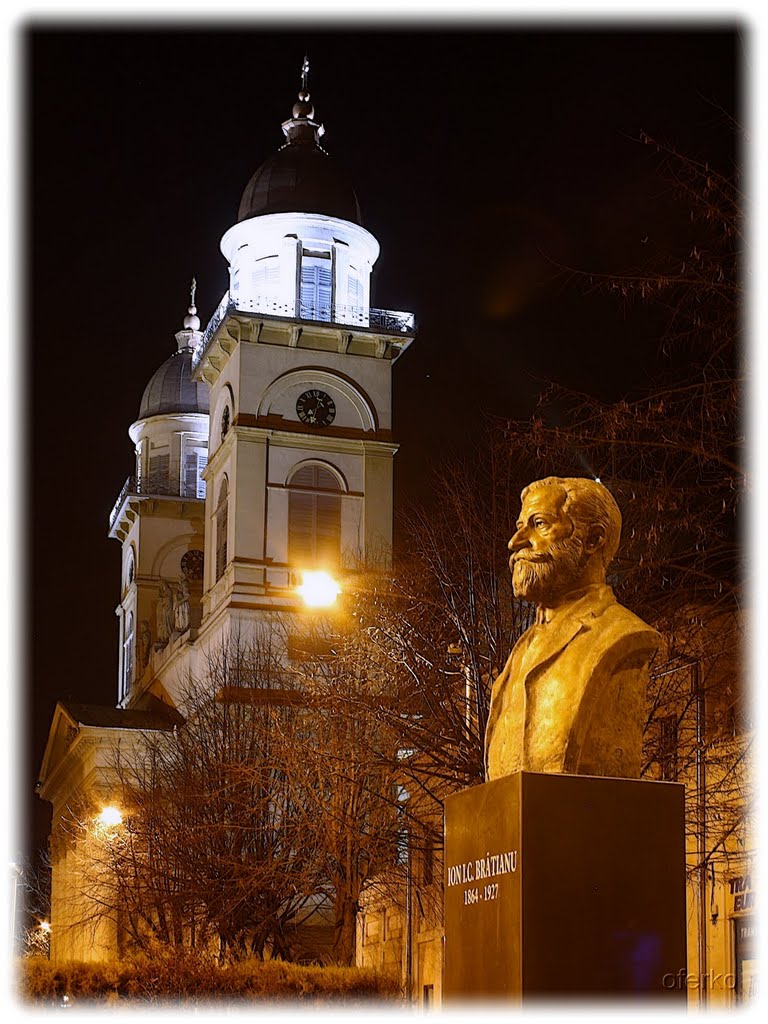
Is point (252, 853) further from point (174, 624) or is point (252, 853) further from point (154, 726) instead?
point (174, 624)

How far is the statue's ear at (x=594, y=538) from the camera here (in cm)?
1164

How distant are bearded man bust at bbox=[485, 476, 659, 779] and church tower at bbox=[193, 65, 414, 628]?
47946 millimetres

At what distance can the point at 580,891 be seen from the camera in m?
10.7

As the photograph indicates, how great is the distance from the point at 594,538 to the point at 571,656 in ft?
2.73

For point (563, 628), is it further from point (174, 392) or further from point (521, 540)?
point (174, 392)

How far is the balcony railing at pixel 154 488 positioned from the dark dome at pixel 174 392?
4.34 meters

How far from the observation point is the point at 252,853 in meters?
36.9

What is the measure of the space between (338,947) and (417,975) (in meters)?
6.52

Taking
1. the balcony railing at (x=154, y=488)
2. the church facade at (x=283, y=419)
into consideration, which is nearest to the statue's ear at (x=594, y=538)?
the church facade at (x=283, y=419)

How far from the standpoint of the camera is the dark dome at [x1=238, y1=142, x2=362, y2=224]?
214 feet

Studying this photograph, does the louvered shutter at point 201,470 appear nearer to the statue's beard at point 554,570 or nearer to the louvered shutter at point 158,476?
the louvered shutter at point 158,476

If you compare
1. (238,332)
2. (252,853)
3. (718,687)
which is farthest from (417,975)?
(238,332)

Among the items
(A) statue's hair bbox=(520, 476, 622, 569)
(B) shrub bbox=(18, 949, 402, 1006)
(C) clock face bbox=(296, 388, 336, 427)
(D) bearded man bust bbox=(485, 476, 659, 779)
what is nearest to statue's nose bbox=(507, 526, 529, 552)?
(D) bearded man bust bbox=(485, 476, 659, 779)

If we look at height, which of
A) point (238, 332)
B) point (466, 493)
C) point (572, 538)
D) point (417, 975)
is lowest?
point (417, 975)
